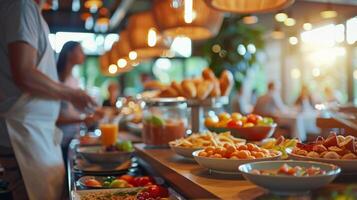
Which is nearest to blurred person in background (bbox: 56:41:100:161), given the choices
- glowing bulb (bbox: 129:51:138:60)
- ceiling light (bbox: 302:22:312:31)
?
glowing bulb (bbox: 129:51:138:60)

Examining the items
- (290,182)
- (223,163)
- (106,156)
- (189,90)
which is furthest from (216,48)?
(290,182)

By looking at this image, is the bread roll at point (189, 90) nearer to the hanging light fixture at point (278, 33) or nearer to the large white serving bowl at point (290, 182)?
the large white serving bowl at point (290, 182)

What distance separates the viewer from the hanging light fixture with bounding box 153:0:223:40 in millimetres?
3320

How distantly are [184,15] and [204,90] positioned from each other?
0.65m

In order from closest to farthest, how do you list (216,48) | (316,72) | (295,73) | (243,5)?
(243,5) < (216,48) < (316,72) < (295,73)

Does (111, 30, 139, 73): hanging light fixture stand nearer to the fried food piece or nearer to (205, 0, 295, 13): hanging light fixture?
the fried food piece

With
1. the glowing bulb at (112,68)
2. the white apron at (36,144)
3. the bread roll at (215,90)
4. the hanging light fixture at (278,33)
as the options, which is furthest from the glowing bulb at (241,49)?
the white apron at (36,144)

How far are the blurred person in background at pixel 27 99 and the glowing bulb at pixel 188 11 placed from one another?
115 cm

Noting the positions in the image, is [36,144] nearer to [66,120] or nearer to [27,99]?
[27,99]

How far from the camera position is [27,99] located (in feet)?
7.77

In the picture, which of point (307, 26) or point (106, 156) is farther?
point (307, 26)

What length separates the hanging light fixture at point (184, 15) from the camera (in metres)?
3.32

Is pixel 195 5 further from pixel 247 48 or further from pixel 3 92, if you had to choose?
pixel 247 48

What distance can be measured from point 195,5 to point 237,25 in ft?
20.8
